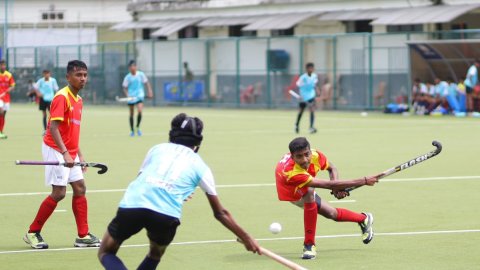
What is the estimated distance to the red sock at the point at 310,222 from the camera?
1145 centimetres

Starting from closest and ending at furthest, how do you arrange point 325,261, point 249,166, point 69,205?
point 325,261 < point 69,205 < point 249,166

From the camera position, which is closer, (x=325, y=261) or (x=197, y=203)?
(x=325, y=261)

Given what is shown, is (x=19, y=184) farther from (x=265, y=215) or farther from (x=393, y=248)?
(x=393, y=248)

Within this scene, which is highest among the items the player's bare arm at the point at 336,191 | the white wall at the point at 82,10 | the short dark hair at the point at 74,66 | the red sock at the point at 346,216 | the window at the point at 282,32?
the white wall at the point at 82,10

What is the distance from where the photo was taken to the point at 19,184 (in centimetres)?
1888

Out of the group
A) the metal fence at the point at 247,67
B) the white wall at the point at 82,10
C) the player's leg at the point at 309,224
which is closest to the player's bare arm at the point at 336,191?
the player's leg at the point at 309,224

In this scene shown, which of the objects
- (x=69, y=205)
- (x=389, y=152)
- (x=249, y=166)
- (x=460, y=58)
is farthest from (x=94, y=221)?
(x=460, y=58)

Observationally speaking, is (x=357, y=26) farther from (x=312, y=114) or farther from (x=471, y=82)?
(x=312, y=114)

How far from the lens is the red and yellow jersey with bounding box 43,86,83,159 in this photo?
39.7 ft

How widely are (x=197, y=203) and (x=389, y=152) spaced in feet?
29.6

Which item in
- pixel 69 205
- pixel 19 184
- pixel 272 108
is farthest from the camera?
pixel 272 108

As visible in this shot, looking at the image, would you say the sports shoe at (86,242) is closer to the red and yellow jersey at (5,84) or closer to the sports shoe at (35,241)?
the sports shoe at (35,241)

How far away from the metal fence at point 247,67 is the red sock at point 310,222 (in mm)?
29299

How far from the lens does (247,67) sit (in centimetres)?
5084
